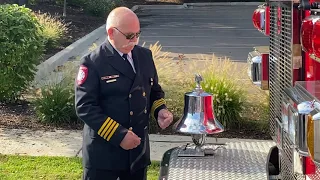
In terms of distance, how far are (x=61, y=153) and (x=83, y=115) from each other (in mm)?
2643

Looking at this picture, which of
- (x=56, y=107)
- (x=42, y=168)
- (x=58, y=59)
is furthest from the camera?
(x=58, y=59)

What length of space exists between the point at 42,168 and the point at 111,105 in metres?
2.20

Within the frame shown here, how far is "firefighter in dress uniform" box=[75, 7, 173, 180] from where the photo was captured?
305 cm

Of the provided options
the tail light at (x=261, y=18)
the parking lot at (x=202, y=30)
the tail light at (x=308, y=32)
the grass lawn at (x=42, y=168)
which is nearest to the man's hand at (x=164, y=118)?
the tail light at (x=261, y=18)

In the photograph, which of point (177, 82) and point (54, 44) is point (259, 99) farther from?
point (54, 44)

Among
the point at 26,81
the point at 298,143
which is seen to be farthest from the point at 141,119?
the point at 26,81

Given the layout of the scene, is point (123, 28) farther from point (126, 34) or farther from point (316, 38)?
point (316, 38)

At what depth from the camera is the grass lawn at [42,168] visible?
4949 mm

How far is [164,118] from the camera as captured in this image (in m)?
3.32

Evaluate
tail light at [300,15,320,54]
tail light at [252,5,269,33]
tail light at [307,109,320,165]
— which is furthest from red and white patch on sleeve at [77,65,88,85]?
tail light at [307,109,320,165]

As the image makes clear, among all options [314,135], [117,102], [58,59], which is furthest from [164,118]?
[58,59]

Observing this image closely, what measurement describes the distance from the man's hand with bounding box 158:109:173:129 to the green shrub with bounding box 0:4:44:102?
4340 mm

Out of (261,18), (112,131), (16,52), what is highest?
(261,18)

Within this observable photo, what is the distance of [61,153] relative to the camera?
564cm
